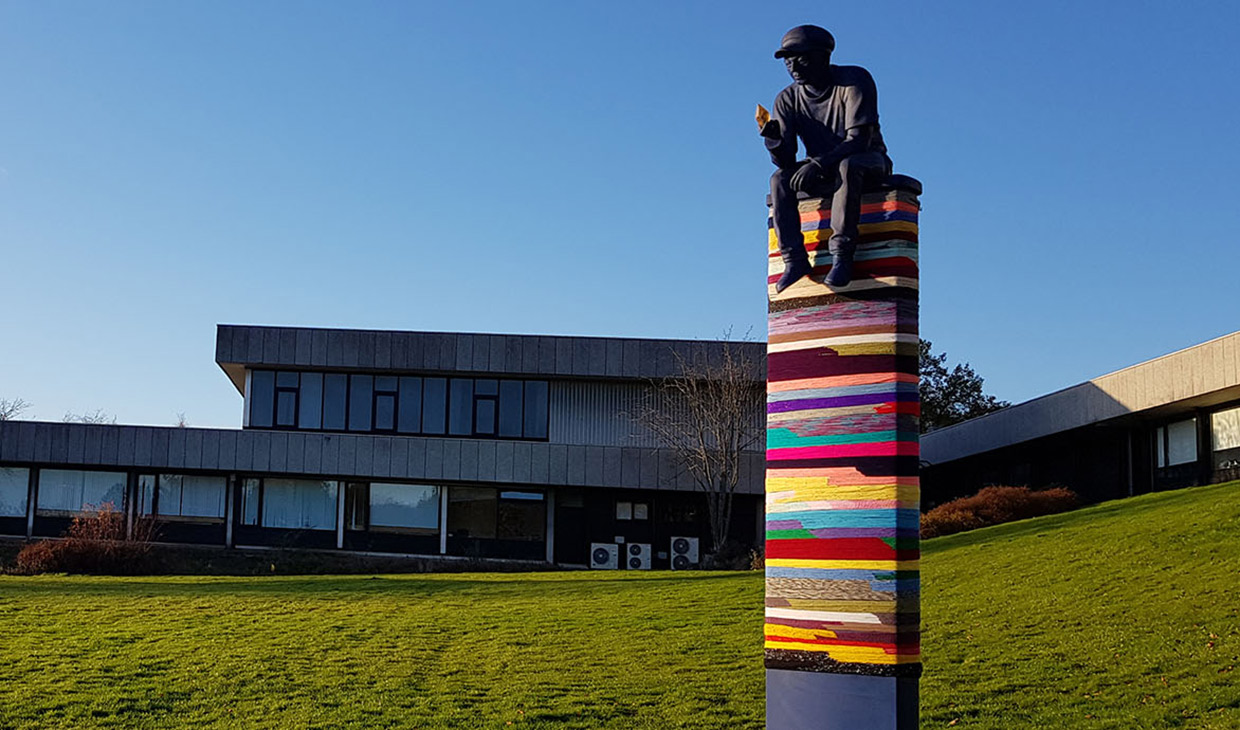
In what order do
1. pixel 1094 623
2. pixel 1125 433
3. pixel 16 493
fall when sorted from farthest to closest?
pixel 16 493, pixel 1125 433, pixel 1094 623

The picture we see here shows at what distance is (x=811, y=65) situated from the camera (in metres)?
8.30

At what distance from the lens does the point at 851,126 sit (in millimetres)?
8086

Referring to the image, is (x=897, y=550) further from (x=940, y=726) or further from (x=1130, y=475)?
(x=1130, y=475)

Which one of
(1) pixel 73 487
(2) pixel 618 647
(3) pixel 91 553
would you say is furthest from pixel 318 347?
(2) pixel 618 647

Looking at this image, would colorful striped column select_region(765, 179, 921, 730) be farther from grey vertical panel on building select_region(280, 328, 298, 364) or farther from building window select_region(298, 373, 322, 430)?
building window select_region(298, 373, 322, 430)

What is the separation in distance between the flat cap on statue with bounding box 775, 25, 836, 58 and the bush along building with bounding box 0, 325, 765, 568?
31.8 meters

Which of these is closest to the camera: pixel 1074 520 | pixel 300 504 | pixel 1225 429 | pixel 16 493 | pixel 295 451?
pixel 1074 520

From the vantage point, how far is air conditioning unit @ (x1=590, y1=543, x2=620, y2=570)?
40.6 metres

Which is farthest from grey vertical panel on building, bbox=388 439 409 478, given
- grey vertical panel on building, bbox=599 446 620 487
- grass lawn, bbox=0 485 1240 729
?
grass lawn, bbox=0 485 1240 729

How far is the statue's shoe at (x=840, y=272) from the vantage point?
770 cm

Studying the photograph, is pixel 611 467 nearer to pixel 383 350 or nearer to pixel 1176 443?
pixel 383 350

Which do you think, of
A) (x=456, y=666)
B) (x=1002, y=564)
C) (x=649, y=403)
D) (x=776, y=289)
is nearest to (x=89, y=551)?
(x=649, y=403)

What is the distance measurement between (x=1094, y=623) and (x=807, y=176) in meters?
10.6

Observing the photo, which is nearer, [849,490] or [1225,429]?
[849,490]
